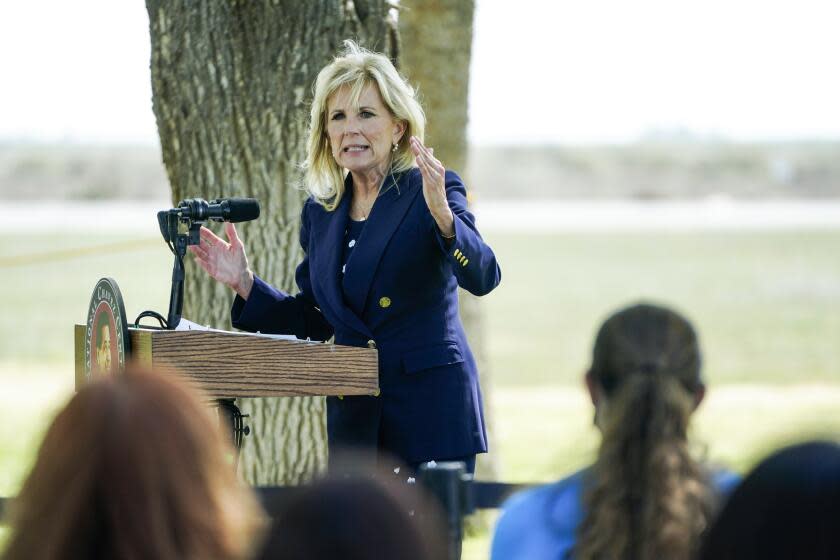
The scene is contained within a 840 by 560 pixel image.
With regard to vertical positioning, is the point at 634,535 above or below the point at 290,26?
below

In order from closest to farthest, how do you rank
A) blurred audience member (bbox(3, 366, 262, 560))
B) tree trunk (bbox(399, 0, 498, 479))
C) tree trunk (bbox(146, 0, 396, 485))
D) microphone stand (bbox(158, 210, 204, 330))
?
blurred audience member (bbox(3, 366, 262, 560)), microphone stand (bbox(158, 210, 204, 330)), tree trunk (bbox(146, 0, 396, 485)), tree trunk (bbox(399, 0, 498, 479))

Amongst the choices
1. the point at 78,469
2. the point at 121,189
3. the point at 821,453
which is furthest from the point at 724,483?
the point at 121,189

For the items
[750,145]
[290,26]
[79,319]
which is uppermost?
[750,145]

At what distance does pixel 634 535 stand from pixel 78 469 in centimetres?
100

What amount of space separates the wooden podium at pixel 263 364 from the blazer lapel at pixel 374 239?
228mm

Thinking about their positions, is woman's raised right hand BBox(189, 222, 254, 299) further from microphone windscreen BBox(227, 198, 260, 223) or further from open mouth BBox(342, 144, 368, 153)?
open mouth BBox(342, 144, 368, 153)

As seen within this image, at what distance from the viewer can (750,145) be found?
103m

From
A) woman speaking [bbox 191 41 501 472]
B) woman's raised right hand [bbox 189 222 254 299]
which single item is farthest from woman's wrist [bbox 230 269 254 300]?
woman speaking [bbox 191 41 501 472]

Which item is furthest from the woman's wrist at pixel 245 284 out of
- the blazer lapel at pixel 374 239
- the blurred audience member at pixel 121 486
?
the blurred audience member at pixel 121 486

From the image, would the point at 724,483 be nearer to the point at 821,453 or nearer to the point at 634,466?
the point at 634,466

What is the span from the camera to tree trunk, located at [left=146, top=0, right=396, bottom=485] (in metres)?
6.23

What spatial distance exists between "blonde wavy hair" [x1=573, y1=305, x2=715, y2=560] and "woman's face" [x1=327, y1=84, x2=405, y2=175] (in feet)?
6.17

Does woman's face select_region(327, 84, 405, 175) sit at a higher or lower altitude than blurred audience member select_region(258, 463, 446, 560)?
higher

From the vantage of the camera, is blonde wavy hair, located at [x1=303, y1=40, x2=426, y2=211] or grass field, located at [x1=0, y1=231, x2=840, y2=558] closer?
blonde wavy hair, located at [x1=303, y1=40, x2=426, y2=211]
